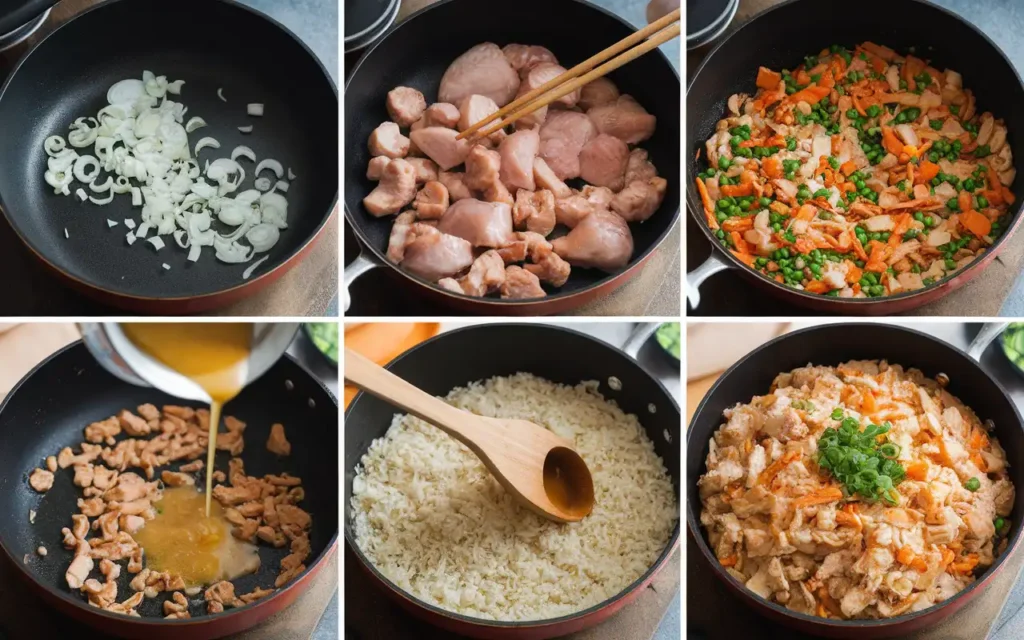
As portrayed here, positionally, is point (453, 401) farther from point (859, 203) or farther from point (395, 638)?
point (859, 203)

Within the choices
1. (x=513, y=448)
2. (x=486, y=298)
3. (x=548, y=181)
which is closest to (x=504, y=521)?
(x=513, y=448)

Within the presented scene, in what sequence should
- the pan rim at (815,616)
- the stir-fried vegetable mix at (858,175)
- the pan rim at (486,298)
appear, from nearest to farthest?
the pan rim at (815,616) → the pan rim at (486,298) → the stir-fried vegetable mix at (858,175)

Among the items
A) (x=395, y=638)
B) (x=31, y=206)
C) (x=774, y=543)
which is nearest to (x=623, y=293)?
(x=774, y=543)

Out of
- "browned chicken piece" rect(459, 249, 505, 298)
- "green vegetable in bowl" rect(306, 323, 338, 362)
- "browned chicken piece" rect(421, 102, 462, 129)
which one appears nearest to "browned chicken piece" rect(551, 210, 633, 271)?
"browned chicken piece" rect(459, 249, 505, 298)

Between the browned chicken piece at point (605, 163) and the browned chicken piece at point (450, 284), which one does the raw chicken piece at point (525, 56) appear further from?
the browned chicken piece at point (450, 284)

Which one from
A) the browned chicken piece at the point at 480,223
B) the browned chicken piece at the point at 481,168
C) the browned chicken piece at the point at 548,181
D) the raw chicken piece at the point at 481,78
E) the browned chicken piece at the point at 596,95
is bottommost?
the browned chicken piece at the point at 480,223

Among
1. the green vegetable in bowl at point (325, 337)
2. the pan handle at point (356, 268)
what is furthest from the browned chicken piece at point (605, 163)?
the green vegetable in bowl at point (325, 337)

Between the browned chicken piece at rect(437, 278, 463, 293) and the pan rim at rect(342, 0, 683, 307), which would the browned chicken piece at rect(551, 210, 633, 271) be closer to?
the pan rim at rect(342, 0, 683, 307)
